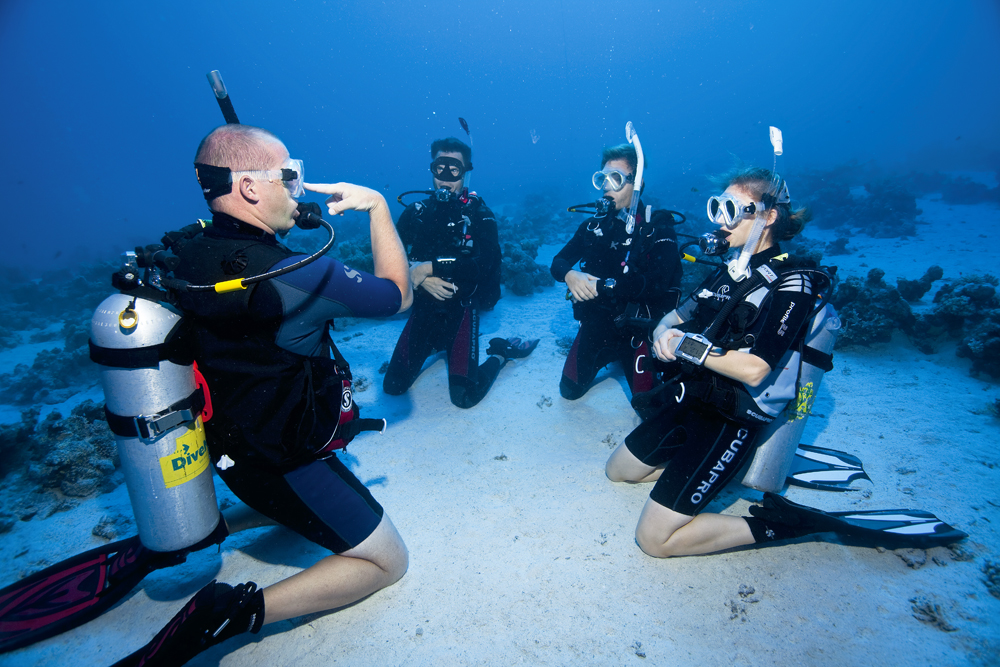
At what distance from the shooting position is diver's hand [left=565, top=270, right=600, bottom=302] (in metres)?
4.62

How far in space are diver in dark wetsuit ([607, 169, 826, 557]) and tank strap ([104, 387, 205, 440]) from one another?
292 centimetres

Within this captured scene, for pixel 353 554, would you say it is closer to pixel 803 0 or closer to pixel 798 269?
pixel 798 269

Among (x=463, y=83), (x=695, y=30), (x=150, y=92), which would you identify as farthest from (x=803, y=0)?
(x=150, y=92)

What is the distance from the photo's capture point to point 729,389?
8.59 feet

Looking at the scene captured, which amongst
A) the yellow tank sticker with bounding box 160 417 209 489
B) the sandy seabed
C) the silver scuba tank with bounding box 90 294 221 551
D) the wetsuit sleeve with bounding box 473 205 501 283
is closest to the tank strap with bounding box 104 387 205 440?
the silver scuba tank with bounding box 90 294 221 551

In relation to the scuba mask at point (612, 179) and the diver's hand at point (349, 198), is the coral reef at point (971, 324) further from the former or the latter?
the diver's hand at point (349, 198)

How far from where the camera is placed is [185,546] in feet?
7.06

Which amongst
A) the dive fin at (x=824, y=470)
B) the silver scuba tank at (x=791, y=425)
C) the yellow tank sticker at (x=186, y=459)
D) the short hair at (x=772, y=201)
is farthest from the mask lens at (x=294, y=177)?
the dive fin at (x=824, y=470)

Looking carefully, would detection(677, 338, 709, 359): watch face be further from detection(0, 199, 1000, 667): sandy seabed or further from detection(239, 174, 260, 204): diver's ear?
detection(239, 174, 260, 204): diver's ear

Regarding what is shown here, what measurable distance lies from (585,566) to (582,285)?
295cm

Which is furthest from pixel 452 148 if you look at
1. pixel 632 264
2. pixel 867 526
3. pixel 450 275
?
pixel 867 526

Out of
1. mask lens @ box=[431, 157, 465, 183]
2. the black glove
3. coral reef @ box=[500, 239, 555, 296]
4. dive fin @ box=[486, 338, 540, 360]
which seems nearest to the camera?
the black glove

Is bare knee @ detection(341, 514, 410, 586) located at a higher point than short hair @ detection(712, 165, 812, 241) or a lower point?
lower

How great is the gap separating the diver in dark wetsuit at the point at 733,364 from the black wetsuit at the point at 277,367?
2066mm
